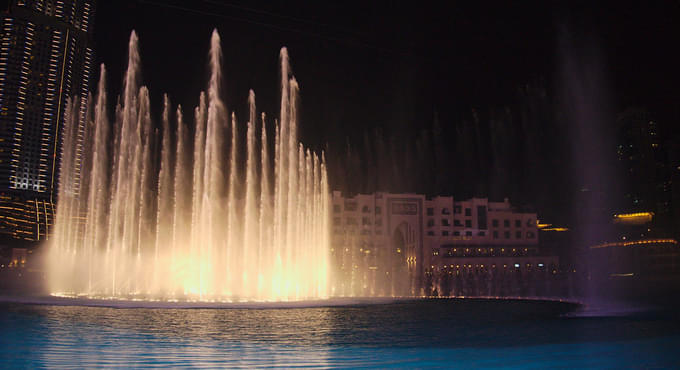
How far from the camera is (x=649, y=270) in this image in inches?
1984

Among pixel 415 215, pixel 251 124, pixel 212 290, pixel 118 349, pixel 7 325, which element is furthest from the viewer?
pixel 415 215

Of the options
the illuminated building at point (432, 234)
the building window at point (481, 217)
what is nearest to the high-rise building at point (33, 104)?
the illuminated building at point (432, 234)

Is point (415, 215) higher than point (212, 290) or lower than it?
higher

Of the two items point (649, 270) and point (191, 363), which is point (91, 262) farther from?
point (649, 270)

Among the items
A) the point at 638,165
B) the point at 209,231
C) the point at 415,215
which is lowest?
the point at 209,231

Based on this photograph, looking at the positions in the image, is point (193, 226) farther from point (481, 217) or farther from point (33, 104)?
point (33, 104)

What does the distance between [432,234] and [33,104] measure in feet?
225

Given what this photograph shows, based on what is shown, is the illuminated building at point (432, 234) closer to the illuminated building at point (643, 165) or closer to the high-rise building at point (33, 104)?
the illuminated building at point (643, 165)

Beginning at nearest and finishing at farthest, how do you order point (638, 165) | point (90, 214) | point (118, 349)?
point (118, 349)
point (90, 214)
point (638, 165)

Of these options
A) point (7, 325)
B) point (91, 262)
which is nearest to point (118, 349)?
point (7, 325)

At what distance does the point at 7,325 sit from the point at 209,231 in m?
15.2

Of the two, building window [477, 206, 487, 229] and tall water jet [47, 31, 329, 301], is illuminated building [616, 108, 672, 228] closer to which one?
building window [477, 206, 487, 229]

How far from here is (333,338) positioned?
1049 centimetres

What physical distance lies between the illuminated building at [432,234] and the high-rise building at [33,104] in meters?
55.4
